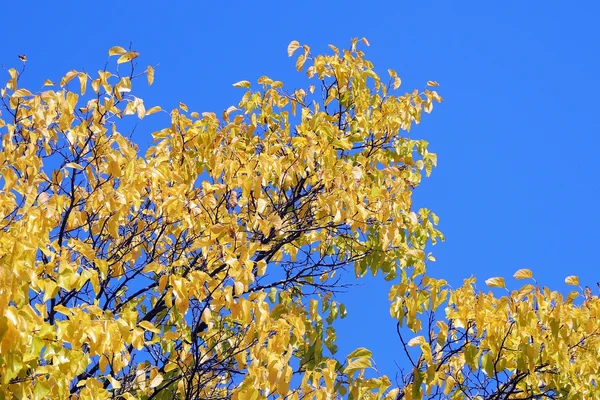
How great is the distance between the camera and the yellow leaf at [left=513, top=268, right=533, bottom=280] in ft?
14.9

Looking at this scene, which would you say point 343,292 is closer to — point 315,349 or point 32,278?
point 315,349

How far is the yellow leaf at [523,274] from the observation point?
14.9 feet

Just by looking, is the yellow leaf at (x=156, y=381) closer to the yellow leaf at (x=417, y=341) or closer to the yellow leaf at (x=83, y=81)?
→ the yellow leaf at (x=417, y=341)

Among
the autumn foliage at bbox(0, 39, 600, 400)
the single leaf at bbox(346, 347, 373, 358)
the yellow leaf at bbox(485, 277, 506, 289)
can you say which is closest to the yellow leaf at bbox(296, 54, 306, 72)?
the autumn foliage at bbox(0, 39, 600, 400)

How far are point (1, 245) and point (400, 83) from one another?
14.6ft

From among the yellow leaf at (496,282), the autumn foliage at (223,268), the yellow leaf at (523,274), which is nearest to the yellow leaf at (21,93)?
the autumn foliage at (223,268)

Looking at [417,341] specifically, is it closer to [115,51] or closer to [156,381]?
[156,381]

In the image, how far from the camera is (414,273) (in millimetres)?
6020

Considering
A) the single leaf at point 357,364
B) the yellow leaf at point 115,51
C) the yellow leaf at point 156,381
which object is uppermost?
the yellow leaf at point 115,51

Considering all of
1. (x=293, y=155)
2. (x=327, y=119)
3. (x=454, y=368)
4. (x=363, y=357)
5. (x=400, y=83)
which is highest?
(x=400, y=83)

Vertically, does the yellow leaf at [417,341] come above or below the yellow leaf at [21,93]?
below

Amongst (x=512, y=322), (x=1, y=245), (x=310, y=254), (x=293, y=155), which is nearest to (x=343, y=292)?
(x=310, y=254)

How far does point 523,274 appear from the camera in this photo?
4.57m

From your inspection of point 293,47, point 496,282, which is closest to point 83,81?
point 293,47
